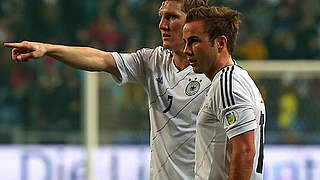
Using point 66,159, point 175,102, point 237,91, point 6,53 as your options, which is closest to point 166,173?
point 175,102

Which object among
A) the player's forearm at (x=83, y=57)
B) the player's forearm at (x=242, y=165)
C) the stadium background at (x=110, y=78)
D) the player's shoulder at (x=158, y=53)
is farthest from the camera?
the stadium background at (x=110, y=78)

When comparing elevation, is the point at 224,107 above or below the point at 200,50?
below

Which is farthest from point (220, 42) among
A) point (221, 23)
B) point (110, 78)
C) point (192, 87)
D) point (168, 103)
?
point (110, 78)

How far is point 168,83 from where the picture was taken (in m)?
4.09

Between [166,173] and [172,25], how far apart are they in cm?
75

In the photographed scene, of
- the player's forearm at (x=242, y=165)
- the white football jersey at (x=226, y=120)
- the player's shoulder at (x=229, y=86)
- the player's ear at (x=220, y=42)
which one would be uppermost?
the player's ear at (x=220, y=42)

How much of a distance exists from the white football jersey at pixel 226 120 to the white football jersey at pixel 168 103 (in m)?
0.64

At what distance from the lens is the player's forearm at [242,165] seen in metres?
3.11

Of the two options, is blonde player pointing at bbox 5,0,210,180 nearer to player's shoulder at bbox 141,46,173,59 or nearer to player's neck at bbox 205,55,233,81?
player's shoulder at bbox 141,46,173,59

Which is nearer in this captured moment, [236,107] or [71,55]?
[236,107]

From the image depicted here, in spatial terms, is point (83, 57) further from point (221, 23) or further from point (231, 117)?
point (231, 117)

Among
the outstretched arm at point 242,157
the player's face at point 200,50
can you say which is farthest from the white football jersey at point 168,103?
the outstretched arm at point 242,157

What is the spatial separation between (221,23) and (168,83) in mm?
820

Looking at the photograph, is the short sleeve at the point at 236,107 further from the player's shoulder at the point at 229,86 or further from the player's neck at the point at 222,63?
the player's neck at the point at 222,63
